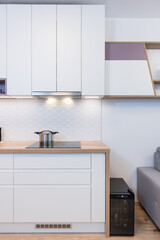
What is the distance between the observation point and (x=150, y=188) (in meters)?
2.18

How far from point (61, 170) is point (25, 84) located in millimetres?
1160

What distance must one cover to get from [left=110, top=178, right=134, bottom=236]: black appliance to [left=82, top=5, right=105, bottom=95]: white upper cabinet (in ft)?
4.19

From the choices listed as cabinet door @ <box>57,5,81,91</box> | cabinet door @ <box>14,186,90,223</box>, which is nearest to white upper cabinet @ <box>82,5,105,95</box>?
cabinet door @ <box>57,5,81,91</box>

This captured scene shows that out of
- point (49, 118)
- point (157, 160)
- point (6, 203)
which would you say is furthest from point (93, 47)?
point (6, 203)

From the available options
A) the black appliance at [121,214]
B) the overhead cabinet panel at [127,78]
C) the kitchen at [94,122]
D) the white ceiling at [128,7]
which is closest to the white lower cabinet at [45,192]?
the black appliance at [121,214]

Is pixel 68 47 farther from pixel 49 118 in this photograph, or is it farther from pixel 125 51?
pixel 49 118

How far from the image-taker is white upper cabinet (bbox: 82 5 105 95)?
2262 mm

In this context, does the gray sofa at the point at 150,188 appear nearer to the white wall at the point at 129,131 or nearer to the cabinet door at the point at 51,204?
the white wall at the point at 129,131

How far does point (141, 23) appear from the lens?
2.70 meters

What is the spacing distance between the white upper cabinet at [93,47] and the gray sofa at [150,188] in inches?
50.5

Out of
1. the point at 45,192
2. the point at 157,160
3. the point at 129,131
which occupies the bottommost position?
the point at 45,192

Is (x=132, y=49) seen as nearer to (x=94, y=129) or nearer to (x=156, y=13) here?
(x=156, y=13)

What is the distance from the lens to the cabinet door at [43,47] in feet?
7.38

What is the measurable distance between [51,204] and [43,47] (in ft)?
6.17
